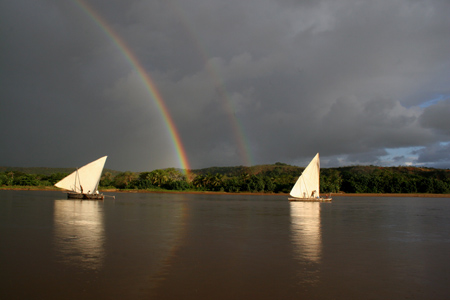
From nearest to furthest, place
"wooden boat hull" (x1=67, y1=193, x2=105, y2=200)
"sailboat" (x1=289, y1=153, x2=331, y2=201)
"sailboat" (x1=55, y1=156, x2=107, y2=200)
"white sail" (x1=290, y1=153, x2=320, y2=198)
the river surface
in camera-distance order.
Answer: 1. the river surface
2. "sailboat" (x1=55, y1=156, x2=107, y2=200)
3. "wooden boat hull" (x1=67, y1=193, x2=105, y2=200)
4. "sailboat" (x1=289, y1=153, x2=331, y2=201)
5. "white sail" (x1=290, y1=153, x2=320, y2=198)

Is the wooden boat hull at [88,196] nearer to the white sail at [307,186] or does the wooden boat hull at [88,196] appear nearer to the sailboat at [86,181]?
the sailboat at [86,181]

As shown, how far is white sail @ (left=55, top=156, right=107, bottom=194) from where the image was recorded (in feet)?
213

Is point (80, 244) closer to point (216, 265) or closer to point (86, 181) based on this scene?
point (216, 265)

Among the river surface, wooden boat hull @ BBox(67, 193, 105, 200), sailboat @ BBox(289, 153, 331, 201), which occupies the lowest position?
the river surface

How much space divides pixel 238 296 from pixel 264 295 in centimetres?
75

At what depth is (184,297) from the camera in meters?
10.6

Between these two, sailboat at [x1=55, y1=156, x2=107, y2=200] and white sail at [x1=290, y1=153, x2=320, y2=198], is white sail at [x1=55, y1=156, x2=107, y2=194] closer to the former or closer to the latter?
sailboat at [x1=55, y1=156, x2=107, y2=200]

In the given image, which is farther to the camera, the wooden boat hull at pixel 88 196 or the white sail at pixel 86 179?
the wooden boat hull at pixel 88 196

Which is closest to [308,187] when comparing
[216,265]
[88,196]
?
[88,196]

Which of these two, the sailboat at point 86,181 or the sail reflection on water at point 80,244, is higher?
the sailboat at point 86,181

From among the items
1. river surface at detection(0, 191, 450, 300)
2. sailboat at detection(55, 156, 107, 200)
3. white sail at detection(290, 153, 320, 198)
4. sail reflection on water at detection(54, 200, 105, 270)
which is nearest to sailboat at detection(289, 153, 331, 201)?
white sail at detection(290, 153, 320, 198)

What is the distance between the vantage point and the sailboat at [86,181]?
65062 millimetres

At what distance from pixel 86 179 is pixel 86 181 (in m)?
0.34

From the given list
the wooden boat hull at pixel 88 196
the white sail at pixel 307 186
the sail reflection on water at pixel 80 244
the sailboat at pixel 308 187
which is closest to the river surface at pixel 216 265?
the sail reflection on water at pixel 80 244
